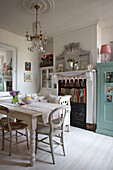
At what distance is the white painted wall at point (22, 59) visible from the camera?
3866 millimetres

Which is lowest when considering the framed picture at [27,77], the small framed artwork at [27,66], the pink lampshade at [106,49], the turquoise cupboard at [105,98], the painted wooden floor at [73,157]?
the painted wooden floor at [73,157]

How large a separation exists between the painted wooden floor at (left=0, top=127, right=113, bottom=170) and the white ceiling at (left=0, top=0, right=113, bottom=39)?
3008 mm

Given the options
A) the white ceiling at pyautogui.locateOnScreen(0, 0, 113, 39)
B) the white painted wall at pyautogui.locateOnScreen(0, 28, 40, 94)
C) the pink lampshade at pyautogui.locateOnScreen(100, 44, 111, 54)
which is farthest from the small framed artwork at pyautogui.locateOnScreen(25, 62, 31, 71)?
the pink lampshade at pyautogui.locateOnScreen(100, 44, 111, 54)

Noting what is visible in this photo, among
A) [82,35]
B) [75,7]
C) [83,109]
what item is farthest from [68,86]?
[75,7]

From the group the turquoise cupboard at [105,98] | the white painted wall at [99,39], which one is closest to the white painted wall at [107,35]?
the white painted wall at [99,39]

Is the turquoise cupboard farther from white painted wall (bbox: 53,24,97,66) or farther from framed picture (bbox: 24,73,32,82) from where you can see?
framed picture (bbox: 24,73,32,82)

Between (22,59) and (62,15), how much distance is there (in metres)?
2.00

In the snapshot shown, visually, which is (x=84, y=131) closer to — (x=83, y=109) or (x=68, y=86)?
(x=83, y=109)

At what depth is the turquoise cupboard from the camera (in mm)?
3076

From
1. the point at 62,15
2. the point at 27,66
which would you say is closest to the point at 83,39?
the point at 62,15

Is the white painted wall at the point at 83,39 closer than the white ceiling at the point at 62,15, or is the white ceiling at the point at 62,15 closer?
the white ceiling at the point at 62,15

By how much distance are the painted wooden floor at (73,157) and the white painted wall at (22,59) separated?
222cm

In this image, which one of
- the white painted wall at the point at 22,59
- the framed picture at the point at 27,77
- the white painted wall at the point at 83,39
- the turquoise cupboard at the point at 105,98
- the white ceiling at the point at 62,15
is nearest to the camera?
the white ceiling at the point at 62,15

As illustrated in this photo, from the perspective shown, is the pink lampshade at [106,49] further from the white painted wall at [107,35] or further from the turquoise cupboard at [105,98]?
the white painted wall at [107,35]
